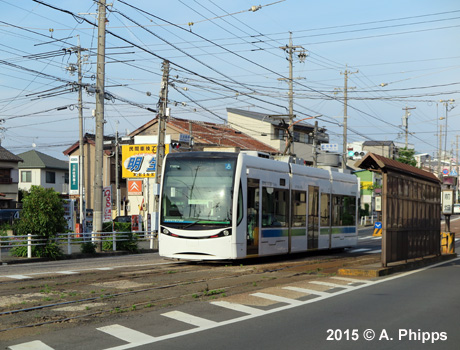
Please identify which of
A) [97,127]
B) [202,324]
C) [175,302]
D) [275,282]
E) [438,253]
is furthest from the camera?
[97,127]

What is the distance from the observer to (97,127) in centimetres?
2506

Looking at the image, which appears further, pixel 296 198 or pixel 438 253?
pixel 438 253

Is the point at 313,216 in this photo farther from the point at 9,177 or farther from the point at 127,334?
the point at 9,177

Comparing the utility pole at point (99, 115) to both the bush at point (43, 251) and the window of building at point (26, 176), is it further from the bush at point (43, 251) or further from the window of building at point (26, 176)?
the window of building at point (26, 176)

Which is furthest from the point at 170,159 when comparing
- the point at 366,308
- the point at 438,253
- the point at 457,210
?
the point at 457,210

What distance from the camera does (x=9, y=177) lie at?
52812 mm

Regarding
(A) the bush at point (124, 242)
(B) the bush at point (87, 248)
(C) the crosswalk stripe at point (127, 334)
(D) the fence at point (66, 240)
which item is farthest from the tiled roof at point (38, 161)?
(C) the crosswalk stripe at point (127, 334)

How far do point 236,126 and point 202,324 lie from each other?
60.8 meters

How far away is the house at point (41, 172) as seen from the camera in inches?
2509

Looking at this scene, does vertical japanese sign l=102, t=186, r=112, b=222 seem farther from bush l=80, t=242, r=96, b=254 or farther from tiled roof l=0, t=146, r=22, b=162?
tiled roof l=0, t=146, r=22, b=162

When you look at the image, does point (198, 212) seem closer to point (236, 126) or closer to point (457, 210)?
point (457, 210)

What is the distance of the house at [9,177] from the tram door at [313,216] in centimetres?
3613

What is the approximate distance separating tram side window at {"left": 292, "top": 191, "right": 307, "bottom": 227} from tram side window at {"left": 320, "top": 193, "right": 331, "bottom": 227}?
1684 mm

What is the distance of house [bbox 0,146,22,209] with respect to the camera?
52156 millimetres
